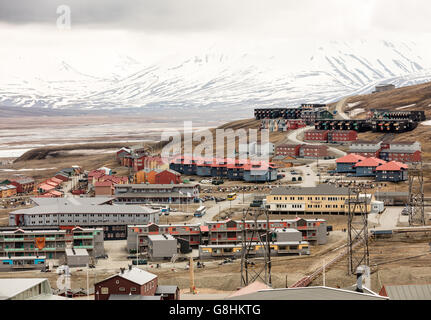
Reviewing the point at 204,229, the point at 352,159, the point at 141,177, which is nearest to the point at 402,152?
the point at 352,159

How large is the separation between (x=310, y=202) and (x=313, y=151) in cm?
2555

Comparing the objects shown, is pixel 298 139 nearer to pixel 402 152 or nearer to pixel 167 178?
pixel 402 152

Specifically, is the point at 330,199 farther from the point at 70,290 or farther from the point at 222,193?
the point at 70,290

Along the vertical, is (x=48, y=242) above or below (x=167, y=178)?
below

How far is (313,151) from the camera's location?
6656 cm

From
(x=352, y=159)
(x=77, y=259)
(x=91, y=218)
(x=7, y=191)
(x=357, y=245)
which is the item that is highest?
(x=352, y=159)

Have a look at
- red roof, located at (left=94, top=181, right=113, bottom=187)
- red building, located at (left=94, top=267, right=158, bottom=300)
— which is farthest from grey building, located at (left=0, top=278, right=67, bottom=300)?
red roof, located at (left=94, top=181, right=113, bottom=187)

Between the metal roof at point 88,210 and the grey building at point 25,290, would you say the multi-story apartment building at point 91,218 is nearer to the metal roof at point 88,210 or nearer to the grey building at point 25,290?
the metal roof at point 88,210

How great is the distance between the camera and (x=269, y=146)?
6950cm

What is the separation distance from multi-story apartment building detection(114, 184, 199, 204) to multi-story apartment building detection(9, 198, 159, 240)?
899 cm

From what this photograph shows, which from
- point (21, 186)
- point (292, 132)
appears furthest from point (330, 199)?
point (292, 132)

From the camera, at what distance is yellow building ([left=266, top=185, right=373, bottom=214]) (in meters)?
41.2

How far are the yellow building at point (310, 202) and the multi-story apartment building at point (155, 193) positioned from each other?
7.19 metres
